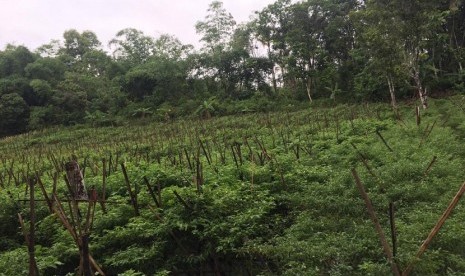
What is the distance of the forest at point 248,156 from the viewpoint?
5672 millimetres

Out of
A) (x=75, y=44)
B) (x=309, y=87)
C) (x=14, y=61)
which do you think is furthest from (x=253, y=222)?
(x=75, y=44)

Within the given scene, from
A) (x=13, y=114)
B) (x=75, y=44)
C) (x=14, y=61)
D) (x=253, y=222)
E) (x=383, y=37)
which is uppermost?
(x=75, y=44)

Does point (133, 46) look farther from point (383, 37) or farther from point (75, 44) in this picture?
point (383, 37)

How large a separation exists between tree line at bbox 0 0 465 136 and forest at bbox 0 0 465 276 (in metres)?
0.17

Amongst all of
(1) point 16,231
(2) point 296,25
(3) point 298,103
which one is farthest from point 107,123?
(1) point 16,231

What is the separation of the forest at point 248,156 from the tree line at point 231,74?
165 mm

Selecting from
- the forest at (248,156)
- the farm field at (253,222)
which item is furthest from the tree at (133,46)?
the farm field at (253,222)

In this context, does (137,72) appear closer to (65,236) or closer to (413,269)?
(65,236)

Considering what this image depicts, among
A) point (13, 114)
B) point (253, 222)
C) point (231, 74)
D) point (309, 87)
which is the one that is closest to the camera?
point (253, 222)

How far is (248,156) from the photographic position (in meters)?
11.9

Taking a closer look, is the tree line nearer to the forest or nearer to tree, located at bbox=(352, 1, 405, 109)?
the forest

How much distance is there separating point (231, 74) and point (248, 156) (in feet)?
91.0

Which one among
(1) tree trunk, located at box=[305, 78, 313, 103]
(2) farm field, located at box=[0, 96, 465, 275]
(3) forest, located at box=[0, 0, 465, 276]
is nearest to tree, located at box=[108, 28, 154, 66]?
(3) forest, located at box=[0, 0, 465, 276]

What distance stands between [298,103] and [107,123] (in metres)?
17.1
